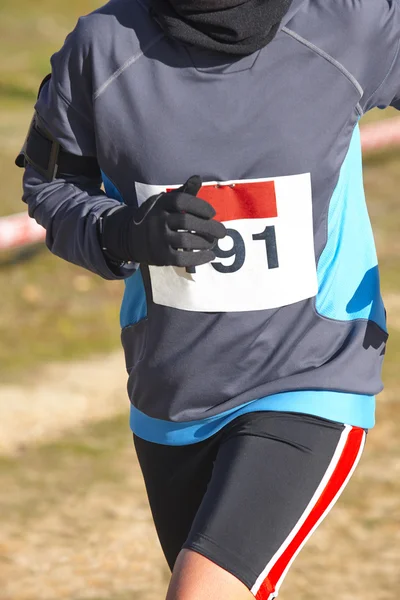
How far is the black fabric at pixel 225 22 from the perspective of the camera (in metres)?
2.14

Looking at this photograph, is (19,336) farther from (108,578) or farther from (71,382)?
(108,578)

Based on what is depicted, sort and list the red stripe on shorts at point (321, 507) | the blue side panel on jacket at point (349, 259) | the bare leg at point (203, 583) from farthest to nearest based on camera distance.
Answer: the blue side panel on jacket at point (349, 259), the red stripe on shorts at point (321, 507), the bare leg at point (203, 583)

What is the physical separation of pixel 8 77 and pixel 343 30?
9.48 meters

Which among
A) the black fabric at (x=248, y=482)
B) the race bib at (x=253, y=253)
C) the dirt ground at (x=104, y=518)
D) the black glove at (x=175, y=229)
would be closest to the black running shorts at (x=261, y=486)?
the black fabric at (x=248, y=482)

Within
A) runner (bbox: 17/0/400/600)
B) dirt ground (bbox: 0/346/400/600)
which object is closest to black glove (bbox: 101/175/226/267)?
runner (bbox: 17/0/400/600)

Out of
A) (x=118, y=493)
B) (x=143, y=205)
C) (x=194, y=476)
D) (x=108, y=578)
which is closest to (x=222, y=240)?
(x=143, y=205)

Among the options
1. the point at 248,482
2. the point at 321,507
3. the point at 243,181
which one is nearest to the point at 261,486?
the point at 248,482

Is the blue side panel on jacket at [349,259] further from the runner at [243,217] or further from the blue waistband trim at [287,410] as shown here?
→ the blue waistband trim at [287,410]

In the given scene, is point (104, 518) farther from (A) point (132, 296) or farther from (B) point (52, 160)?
(B) point (52, 160)

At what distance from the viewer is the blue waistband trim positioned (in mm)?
2264

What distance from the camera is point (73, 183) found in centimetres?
239

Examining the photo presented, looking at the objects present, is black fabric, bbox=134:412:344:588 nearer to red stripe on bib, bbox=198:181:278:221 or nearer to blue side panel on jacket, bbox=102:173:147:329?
blue side panel on jacket, bbox=102:173:147:329

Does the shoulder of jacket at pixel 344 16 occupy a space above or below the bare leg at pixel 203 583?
above

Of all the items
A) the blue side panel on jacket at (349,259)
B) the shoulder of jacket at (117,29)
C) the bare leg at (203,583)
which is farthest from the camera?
the blue side panel on jacket at (349,259)
